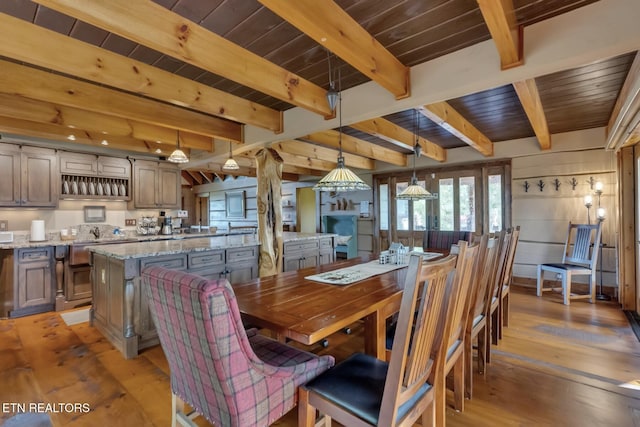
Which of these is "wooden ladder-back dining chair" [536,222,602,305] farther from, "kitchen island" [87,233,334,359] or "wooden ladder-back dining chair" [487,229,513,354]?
"kitchen island" [87,233,334,359]

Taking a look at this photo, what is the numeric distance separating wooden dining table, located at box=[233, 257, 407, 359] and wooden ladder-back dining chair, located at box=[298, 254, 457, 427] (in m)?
0.22

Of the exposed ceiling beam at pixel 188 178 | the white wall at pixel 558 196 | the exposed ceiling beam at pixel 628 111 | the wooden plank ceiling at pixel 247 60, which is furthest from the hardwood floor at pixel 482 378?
the exposed ceiling beam at pixel 188 178

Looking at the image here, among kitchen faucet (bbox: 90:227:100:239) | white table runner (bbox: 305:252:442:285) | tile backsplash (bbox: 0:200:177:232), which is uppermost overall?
tile backsplash (bbox: 0:200:177:232)

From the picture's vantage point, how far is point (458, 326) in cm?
172

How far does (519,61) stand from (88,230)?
19.5 ft

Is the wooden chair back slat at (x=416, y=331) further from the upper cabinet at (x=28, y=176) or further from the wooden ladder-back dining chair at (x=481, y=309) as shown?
the upper cabinet at (x=28, y=176)

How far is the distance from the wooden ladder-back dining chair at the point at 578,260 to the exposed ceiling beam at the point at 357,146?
9.41 feet

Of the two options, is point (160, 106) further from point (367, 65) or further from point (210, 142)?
point (367, 65)

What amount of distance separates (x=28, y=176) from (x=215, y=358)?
16.3 feet

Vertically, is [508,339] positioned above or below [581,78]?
below

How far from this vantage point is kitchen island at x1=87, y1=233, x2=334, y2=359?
2.60 meters

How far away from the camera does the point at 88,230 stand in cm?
486

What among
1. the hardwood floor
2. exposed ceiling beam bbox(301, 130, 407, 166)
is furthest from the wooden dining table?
exposed ceiling beam bbox(301, 130, 407, 166)

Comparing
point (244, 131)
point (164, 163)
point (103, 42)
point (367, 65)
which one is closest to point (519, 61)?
point (367, 65)
